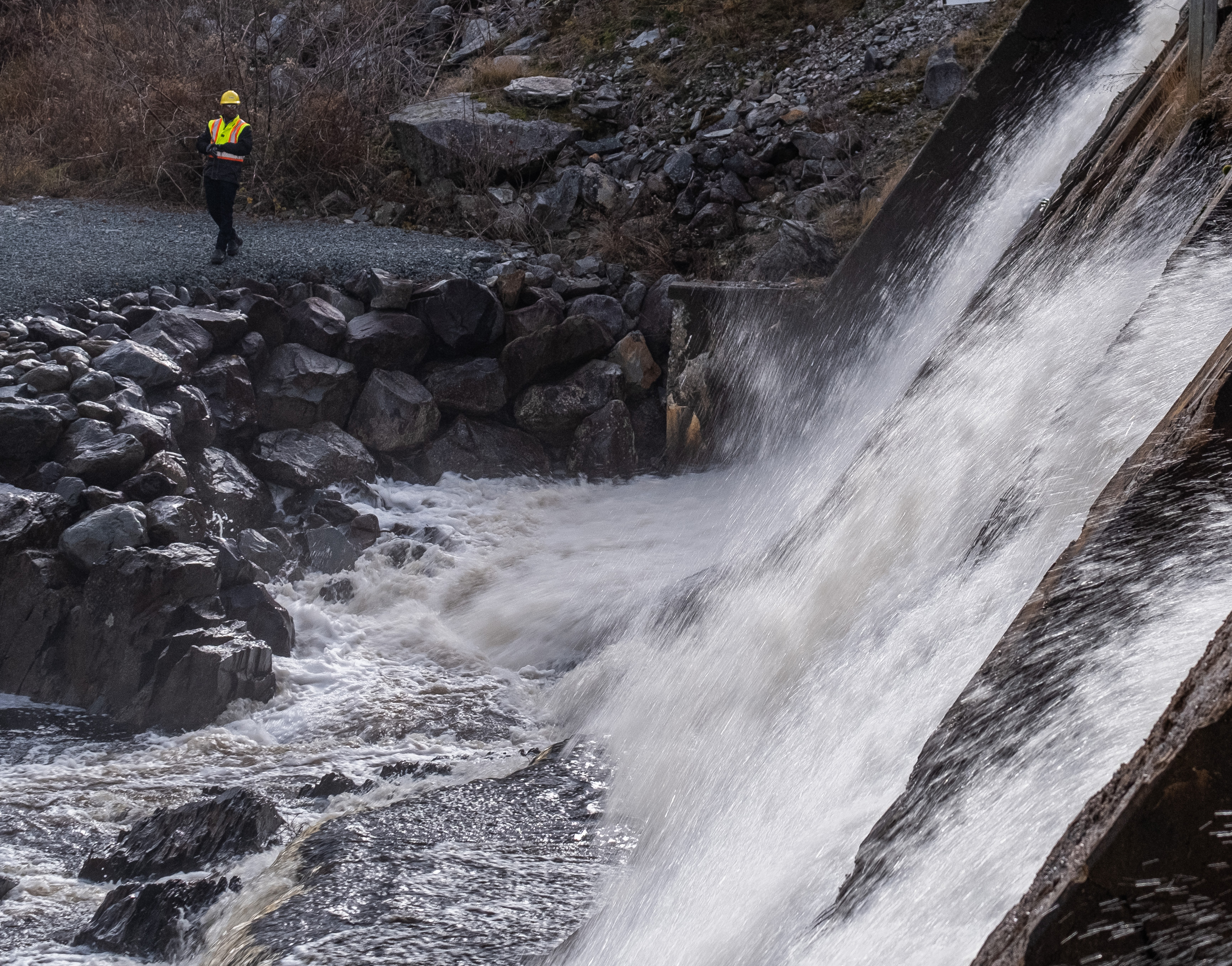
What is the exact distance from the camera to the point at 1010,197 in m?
6.35

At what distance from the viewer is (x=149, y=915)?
11.4ft

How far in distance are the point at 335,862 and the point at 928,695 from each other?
7.01 feet

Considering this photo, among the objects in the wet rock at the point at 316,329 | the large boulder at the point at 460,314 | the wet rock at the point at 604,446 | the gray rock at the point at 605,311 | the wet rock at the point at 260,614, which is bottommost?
the wet rock at the point at 260,614

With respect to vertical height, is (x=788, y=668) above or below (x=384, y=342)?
below

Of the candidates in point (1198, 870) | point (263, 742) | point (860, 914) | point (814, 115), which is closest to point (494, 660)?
point (263, 742)

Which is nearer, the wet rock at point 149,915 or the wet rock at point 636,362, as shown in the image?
the wet rock at point 149,915

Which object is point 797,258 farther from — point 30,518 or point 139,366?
point 30,518

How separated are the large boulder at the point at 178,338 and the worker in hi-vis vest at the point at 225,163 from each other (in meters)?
1.55

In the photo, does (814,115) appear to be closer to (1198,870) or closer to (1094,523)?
(1094,523)

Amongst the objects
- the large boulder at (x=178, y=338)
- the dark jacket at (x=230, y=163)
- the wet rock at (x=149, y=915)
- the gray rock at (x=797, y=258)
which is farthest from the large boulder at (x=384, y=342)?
the wet rock at (x=149, y=915)

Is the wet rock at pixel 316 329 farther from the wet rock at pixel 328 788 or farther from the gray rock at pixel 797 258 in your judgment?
the wet rock at pixel 328 788

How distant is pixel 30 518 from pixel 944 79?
9.02 meters

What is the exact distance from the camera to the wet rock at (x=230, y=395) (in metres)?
6.91

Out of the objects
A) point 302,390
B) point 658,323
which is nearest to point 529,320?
point 658,323
